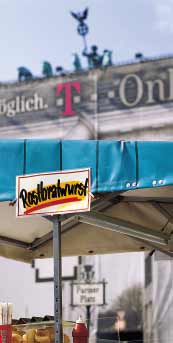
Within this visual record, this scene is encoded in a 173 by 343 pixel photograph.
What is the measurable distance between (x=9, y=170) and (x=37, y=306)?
15072 mm

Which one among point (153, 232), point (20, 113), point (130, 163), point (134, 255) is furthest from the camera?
point (20, 113)

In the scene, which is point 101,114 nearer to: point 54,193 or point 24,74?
point 24,74

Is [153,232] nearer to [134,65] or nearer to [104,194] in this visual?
[104,194]

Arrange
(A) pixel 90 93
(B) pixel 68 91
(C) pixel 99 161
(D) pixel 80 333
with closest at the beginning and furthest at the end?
(C) pixel 99 161 < (D) pixel 80 333 < (A) pixel 90 93 < (B) pixel 68 91

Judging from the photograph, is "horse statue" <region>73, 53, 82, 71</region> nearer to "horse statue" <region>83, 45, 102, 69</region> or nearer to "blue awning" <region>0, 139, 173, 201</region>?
"horse statue" <region>83, 45, 102, 69</region>

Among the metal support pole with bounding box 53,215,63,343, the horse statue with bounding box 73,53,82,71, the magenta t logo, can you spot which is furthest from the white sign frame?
the metal support pole with bounding box 53,215,63,343

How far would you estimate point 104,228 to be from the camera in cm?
680

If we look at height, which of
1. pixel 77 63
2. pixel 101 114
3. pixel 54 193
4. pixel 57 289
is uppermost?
pixel 77 63

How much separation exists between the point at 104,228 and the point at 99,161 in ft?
4.79

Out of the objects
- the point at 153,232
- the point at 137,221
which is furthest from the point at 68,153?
the point at 137,221

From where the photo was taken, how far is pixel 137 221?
746 cm

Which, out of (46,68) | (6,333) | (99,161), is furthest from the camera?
(46,68)

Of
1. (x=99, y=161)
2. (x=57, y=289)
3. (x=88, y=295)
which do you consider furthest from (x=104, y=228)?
(x=88, y=295)

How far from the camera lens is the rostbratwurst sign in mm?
4988
